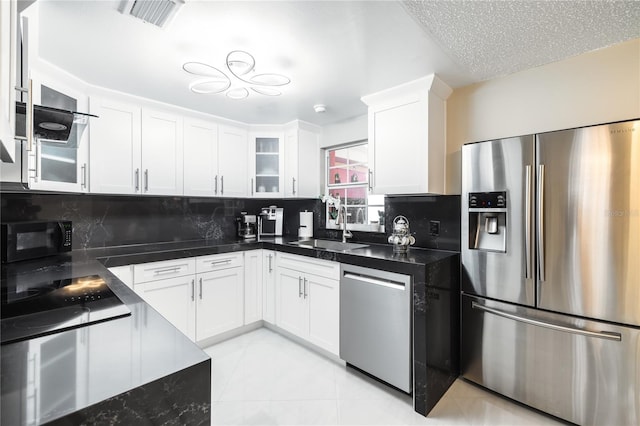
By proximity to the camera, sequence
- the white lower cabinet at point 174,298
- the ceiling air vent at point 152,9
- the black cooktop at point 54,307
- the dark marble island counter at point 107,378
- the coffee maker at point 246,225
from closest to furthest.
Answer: the dark marble island counter at point 107,378
the black cooktop at point 54,307
the ceiling air vent at point 152,9
the white lower cabinet at point 174,298
the coffee maker at point 246,225

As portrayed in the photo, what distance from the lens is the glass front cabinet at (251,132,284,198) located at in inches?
135

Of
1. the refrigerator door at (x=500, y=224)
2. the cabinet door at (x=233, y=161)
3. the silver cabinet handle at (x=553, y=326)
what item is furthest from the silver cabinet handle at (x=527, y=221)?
the cabinet door at (x=233, y=161)

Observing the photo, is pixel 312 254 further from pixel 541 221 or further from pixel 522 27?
pixel 522 27

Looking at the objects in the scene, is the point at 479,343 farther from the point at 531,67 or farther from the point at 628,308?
the point at 531,67

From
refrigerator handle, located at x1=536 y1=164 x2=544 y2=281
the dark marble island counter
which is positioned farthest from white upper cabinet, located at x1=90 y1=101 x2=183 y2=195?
refrigerator handle, located at x1=536 y1=164 x2=544 y2=281

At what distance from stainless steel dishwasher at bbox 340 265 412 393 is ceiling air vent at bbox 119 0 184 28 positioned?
6.24 feet

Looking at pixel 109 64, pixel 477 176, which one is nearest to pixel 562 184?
pixel 477 176

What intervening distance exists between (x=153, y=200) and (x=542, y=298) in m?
3.42

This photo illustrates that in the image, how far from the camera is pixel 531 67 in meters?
2.10

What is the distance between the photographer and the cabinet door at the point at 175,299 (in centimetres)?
239

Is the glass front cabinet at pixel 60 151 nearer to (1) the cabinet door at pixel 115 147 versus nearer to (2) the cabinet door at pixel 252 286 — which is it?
(1) the cabinet door at pixel 115 147

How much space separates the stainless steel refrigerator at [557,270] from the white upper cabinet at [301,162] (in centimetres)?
175

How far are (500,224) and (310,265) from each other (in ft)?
4.95

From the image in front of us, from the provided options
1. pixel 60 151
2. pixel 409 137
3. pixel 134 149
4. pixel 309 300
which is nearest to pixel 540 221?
pixel 409 137
